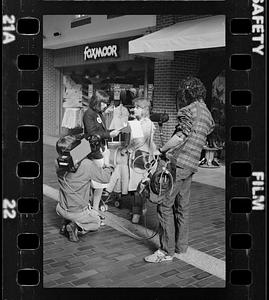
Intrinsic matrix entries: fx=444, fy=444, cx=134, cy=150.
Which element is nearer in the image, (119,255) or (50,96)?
(50,96)

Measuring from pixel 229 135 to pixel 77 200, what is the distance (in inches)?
83.6

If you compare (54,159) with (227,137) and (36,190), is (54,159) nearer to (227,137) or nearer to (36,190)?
(36,190)

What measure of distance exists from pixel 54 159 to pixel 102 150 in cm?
67

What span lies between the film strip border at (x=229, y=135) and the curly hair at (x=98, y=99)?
1582 mm

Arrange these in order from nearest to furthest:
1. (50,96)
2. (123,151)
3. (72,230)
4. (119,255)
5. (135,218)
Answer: (50,96) → (119,255) → (72,230) → (135,218) → (123,151)

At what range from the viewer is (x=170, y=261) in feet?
11.7

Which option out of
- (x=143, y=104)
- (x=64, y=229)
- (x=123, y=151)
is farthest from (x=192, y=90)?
(x=64, y=229)

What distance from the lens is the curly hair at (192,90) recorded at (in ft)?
11.3

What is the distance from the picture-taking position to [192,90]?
11.4 feet

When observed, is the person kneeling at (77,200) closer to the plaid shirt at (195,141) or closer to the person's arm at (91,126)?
the person's arm at (91,126)

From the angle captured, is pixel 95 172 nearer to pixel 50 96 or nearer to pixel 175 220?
pixel 175 220

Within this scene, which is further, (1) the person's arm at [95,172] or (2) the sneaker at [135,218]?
(2) the sneaker at [135,218]

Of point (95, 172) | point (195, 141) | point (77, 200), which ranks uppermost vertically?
point (195, 141)

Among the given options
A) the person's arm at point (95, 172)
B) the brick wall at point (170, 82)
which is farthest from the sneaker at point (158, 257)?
the brick wall at point (170, 82)
